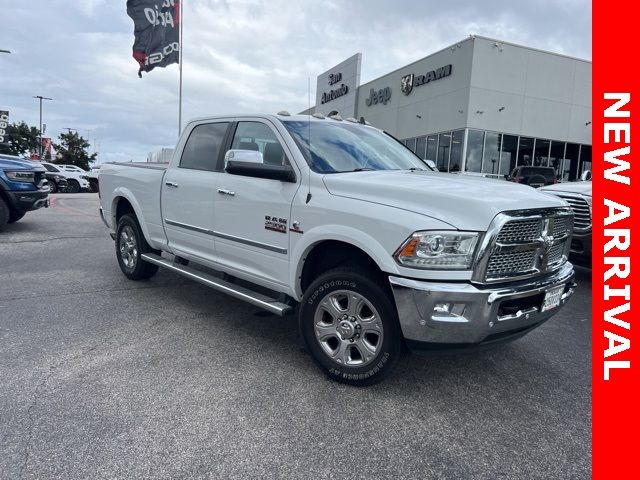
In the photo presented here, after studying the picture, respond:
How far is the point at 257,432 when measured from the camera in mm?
2705

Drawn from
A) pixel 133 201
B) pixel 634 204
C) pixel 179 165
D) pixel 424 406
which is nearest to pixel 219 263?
pixel 179 165

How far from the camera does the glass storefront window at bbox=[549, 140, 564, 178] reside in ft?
74.0

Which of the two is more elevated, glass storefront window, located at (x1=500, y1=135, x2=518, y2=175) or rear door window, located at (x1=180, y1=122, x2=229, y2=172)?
glass storefront window, located at (x1=500, y1=135, x2=518, y2=175)

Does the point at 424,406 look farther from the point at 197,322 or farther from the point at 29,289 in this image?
the point at 29,289

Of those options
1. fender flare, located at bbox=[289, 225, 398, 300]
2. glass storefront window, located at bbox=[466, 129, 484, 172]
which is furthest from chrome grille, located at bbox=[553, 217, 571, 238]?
glass storefront window, located at bbox=[466, 129, 484, 172]

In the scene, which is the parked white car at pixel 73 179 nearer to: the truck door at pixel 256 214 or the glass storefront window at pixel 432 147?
the glass storefront window at pixel 432 147

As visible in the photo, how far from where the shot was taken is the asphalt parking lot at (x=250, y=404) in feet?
8.04

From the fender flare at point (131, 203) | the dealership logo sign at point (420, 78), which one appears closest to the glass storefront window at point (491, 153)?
the dealership logo sign at point (420, 78)

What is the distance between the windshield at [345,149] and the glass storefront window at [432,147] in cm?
1875

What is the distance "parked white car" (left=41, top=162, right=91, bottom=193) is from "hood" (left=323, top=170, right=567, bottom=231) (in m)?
25.3

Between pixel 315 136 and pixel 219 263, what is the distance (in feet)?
4.83

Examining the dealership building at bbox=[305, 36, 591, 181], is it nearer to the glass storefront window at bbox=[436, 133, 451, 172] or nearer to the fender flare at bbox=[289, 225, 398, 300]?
the glass storefront window at bbox=[436, 133, 451, 172]

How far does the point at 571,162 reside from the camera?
2339cm

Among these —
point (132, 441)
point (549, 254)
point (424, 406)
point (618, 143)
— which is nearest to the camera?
point (132, 441)
